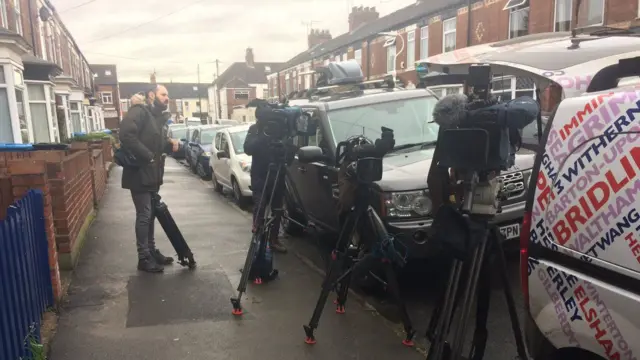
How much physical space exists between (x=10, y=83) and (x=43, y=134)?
4.86 m

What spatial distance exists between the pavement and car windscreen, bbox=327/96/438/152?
1699 mm

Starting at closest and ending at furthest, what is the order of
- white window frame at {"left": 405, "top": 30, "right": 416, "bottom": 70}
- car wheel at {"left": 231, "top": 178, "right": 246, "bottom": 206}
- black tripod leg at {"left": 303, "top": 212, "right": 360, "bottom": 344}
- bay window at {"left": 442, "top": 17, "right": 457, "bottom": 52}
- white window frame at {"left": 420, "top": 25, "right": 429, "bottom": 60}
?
black tripod leg at {"left": 303, "top": 212, "right": 360, "bottom": 344}, car wheel at {"left": 231, "top": 178, "right": 246, "bottom": 206}, bay window at {"left": 442, "top": 17, "right": 457, "bottom": 52}, white window frame at {"left": 420, "top": 25, "right": 429, "bottom": 60}, white window frame at {"left": 405, "top": 30, "right": 416, "bottom": 70}

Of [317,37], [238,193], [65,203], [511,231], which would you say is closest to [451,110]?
[511,231]

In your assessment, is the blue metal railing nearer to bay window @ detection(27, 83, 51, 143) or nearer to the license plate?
the license plate

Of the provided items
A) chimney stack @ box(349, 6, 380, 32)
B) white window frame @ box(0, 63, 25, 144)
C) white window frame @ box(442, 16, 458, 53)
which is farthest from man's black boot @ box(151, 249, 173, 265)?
chimney stack @ box(349, 6, 380, 32)

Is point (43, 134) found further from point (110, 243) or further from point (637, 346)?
point (637, 346)

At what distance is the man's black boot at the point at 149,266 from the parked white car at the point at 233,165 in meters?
3.45

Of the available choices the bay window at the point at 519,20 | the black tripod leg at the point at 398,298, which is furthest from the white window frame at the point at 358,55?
the black tripod leg at the point at 398,298

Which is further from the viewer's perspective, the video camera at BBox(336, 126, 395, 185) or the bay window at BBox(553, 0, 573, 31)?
the bay window at BBox(553, 0, 573, 31)

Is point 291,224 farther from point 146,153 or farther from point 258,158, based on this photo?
point 146,153

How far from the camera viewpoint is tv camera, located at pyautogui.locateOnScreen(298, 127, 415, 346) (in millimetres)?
3551

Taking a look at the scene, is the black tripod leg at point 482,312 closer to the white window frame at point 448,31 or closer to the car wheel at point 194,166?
the car wheel at point 194,166

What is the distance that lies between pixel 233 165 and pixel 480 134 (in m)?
8.05

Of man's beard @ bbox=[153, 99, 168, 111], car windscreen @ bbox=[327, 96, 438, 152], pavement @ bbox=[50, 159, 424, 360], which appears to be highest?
man's beard @ bbox=[153, 99, 168, 111]
